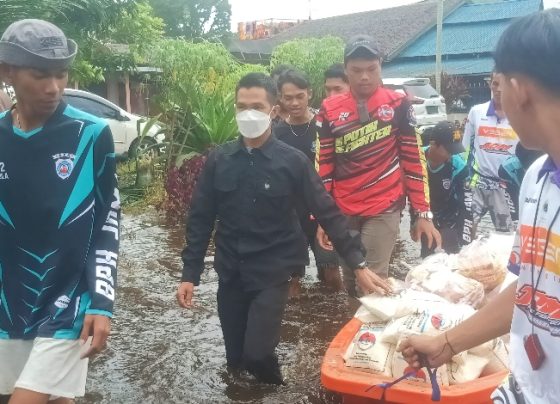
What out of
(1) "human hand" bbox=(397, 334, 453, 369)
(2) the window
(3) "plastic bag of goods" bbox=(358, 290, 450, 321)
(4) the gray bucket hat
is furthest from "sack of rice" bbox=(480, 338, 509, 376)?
(2) the window

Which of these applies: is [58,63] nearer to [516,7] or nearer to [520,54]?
[520,54]

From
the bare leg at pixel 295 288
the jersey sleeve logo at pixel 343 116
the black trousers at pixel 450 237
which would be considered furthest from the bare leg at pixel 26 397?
the black trousers at pixel 450 237

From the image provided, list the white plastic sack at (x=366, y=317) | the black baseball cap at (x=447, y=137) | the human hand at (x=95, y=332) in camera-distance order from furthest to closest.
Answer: the black baseball cap at (x=447, y=137) < the white plastic sack at (x=366, y=317) < the human hand at (x=95, y=332)

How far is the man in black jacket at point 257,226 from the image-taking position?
163 inches

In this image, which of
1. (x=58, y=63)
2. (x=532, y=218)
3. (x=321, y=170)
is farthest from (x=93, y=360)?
(x=532, y=218)

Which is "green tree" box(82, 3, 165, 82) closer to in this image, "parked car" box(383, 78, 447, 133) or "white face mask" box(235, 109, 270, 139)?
"parked car" box(383, 78, 447, 133)

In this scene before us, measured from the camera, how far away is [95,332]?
275 cm

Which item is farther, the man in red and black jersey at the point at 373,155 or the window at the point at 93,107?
the window at the point at 93,107

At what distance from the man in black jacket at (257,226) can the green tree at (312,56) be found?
21.3 meters

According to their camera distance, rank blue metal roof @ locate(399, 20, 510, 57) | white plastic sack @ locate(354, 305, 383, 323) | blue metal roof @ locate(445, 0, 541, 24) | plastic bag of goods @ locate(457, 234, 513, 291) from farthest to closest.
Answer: blue metal roof @ locate(445, 0, 541, 24) → blue metal roof @ locate(399, 20, 510, 57) → plastic bag of goods @ locate(457, 234, 513, 291) → white plastic sack @ locate(354, 305, 383, 323)

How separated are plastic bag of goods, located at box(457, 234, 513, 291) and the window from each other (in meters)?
10.5

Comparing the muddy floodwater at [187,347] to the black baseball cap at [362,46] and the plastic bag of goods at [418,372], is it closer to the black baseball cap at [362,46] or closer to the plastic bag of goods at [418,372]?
the plastic bag of goods at [418,372]

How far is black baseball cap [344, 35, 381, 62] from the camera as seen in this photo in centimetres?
483

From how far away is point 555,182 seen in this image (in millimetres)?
1750
